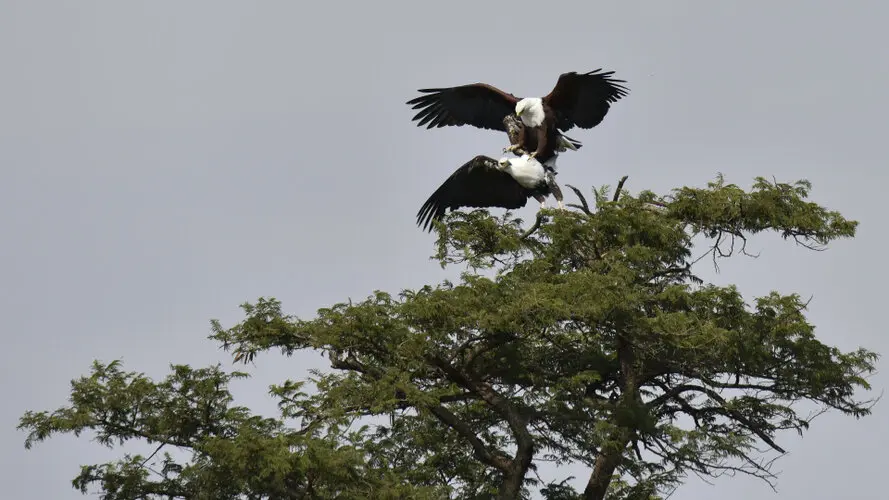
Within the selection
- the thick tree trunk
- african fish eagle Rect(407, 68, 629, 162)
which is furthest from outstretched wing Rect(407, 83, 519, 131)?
the thick tree trunk

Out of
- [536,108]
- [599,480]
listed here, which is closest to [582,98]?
[536,108]

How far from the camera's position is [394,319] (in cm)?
1529

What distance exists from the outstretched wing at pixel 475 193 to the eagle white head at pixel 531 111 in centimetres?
72

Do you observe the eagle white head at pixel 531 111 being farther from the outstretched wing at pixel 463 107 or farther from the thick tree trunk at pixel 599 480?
the thick tree trunk at pixel 599 480

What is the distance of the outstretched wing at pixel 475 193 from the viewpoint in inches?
710

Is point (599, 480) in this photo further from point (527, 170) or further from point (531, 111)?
point (531, 111)

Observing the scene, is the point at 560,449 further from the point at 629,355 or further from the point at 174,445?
the point at 174,445

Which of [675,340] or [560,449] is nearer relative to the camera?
[675,340]

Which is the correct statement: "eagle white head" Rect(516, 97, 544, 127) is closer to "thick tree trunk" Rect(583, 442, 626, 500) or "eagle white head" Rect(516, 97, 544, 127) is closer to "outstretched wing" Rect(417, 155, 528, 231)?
"outstretched wing" Rect(417, 155, 528, 231)

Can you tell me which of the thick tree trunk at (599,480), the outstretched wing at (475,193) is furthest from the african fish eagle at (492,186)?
the thick tree trunk at (599,480)

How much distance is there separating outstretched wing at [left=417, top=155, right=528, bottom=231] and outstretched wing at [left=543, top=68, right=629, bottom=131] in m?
0.96

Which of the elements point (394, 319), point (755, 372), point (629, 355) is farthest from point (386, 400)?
point (755, 372)

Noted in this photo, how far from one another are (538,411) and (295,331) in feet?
9.05

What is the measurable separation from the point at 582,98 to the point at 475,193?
1.75 m
